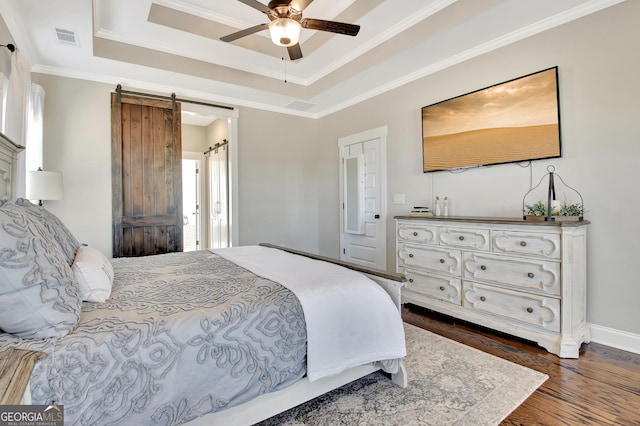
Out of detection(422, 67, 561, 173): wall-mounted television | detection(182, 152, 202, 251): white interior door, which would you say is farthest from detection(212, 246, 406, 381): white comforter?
detection(182, 152, 202, 251): white interior door

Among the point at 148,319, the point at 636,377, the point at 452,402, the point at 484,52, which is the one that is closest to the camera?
the point at 148,319

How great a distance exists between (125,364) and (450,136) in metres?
3.45

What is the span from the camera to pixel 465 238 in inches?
114

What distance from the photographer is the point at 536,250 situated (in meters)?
2.43

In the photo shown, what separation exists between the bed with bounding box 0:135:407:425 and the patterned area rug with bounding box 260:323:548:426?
0.12 m

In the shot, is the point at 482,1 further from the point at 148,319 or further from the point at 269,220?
the point at 269,220

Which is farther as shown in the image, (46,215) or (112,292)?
(46,215)

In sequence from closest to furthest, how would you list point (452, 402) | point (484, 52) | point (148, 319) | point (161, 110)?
1. point (148, 319)
2. point (452, 402)
3. point (484, 52)
4. point (161, 110)

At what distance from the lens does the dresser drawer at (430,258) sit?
9.78 feet

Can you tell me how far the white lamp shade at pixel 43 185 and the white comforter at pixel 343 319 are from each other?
2480 mm

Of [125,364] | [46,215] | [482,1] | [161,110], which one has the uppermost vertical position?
[482,1]

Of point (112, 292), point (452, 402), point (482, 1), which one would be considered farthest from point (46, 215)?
point (482, 1)

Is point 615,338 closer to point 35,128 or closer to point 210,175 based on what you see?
point 35,128

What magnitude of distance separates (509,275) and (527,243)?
31 cm
